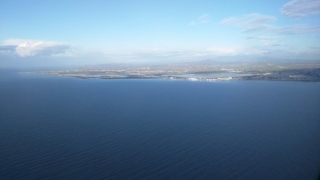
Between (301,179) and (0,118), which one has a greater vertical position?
(0,118)

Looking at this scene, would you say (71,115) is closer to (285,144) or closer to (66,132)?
(66,132)

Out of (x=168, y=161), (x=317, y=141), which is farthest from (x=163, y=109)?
(x=317, y=141)

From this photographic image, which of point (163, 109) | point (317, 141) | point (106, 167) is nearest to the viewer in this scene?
point (106, 167)

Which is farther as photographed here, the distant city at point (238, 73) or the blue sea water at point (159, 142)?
the distant city at point (238, 73)

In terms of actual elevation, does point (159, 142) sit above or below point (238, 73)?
below

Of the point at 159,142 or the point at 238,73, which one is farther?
the point at 238,73

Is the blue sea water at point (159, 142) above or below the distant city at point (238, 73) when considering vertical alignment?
below

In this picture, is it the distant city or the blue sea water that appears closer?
the blue sea water

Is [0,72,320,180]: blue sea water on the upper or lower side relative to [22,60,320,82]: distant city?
lower
